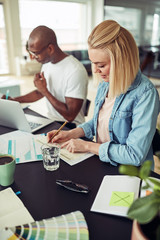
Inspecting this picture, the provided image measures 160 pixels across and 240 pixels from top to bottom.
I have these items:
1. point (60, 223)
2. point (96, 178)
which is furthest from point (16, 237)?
point (96, 178)

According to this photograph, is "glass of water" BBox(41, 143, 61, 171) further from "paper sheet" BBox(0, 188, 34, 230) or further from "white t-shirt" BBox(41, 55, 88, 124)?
"white t-shirt" BBox(41, 55, 88, 124)

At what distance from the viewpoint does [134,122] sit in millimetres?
1023

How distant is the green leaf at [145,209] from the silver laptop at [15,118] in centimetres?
88

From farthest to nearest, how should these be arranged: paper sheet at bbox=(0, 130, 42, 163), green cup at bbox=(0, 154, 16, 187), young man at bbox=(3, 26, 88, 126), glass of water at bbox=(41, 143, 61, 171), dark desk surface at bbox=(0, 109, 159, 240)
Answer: young man at bbox=(3, 26, 88, 126), paper sheet at bbox=(0, 130, 42, 163), glass of water at bbox=(41, 143, 61, 171), green cup at bbox=(0, 154, 16, 187), dark desk surface at bbox=(0, 109, 159, 240)

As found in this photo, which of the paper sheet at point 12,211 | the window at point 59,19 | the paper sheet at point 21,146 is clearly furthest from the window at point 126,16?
the paper sheet at point 12,211

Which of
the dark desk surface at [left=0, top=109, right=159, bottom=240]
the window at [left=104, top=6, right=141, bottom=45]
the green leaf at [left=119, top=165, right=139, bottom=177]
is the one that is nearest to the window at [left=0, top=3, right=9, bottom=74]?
the window at [left=104, top=6, right=141, bottom=45]

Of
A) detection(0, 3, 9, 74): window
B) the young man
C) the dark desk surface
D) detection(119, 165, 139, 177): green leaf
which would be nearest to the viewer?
detection(119, 165, 139, 177): green leaf

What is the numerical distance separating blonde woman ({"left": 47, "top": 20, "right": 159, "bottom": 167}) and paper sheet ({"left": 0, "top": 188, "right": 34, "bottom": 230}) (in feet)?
1.25

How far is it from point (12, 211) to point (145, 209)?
0.45m

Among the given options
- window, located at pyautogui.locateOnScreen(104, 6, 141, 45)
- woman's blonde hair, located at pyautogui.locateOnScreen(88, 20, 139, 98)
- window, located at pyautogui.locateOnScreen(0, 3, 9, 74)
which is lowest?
window, located at pyautogui.locateOnScreen(0, 3, 9, 74)

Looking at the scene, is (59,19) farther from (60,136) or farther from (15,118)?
(60,136)

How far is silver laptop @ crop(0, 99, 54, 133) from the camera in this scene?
1.21 metres

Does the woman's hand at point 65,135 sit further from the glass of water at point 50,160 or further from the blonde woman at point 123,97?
the glass of water at point 50,160

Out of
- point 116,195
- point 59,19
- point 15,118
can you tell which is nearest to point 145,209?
point 116,195
